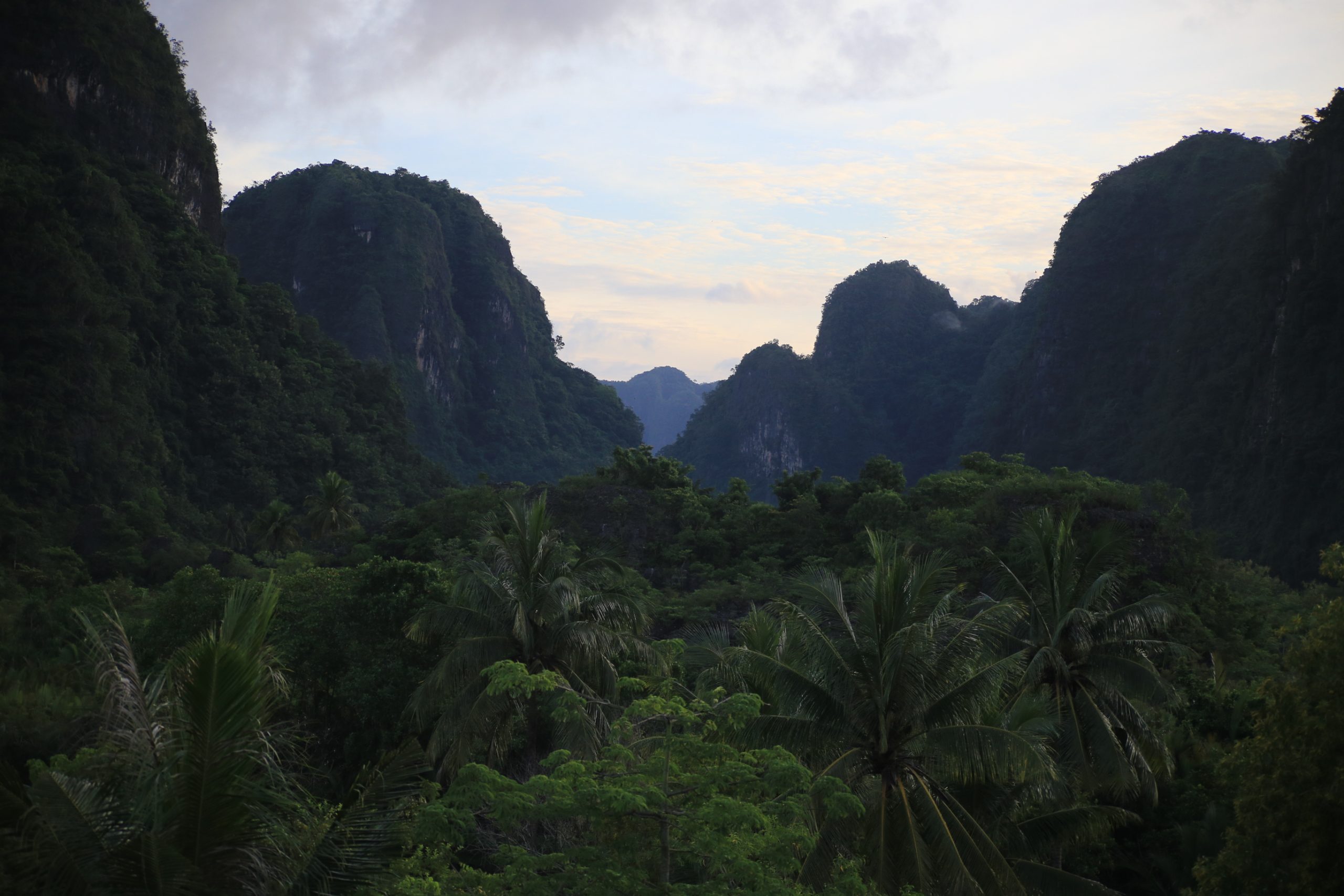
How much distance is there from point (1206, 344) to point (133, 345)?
71.3 metres

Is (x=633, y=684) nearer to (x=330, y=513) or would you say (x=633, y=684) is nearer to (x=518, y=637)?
(x=518, y=637)

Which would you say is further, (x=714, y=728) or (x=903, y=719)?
(x=903, y=719)

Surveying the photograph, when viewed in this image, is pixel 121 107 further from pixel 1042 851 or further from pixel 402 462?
pixel 1042 851

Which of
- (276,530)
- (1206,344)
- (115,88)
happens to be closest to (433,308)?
(115,88)

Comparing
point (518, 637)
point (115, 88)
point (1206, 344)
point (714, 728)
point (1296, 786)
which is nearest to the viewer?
point (1296, 786)

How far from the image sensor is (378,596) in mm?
19906

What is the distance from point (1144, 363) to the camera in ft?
289

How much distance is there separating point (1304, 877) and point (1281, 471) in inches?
2117

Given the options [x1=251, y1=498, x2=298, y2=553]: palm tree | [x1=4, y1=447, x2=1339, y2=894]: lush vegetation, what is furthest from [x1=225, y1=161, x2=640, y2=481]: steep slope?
[x1=4, y1=447, x2=1339, y2=894]: lush vegetation

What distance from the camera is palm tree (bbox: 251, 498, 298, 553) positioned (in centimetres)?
4512

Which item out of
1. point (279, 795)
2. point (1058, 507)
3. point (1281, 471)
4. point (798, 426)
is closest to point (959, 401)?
point (798, 426)

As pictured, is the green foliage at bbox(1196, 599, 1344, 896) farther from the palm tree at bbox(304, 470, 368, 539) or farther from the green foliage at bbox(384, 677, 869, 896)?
the palm tree at bbox(304, 470, 368, 539)

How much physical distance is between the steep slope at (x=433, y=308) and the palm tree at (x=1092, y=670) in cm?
9190

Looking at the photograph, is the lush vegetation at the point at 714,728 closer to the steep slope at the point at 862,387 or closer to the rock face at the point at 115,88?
the rock face at the point at 115,88
